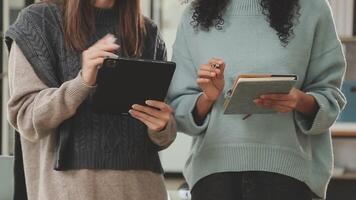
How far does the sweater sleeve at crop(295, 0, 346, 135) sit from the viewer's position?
1518 mm

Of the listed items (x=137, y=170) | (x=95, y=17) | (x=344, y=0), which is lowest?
(x=344, y=0)

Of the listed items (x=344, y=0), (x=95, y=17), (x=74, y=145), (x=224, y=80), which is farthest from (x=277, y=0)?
(x=344, y=0)

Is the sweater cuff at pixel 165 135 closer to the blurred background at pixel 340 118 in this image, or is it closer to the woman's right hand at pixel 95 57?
the woman's right hand at pixel 95 57

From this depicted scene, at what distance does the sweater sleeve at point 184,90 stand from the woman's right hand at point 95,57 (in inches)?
12.5

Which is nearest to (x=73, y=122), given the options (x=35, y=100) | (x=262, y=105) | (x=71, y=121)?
(x=71, y=121)

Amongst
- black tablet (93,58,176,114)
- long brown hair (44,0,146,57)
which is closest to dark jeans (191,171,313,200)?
black tablet (93,58,176,114)

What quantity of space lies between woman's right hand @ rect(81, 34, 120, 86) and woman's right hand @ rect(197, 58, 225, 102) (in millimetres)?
241

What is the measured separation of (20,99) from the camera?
1376mm

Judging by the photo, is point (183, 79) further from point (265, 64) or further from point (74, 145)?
point (74, 145)

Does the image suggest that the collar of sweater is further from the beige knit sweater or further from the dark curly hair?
the beige knit sweater

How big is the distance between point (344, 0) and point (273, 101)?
121 inches

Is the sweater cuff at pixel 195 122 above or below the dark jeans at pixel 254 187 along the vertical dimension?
above

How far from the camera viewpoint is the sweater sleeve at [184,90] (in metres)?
1.53

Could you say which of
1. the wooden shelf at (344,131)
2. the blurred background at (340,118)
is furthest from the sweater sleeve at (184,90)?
the wooden shelf at (344,131)
